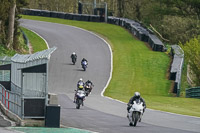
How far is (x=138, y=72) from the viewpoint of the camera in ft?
159

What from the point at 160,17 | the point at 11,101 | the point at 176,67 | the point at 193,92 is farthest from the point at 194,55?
the point at 160,17

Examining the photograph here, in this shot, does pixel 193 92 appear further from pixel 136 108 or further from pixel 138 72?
pixel 136 108

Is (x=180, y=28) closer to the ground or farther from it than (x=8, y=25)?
closer to the ground

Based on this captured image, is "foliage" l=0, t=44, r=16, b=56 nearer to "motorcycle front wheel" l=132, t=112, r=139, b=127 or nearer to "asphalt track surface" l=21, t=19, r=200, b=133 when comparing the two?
"asphalt track surface" l=21, t=19, r=200, b=133

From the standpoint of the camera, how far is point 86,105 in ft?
102

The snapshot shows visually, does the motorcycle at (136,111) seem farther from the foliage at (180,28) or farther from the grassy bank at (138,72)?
the foliage at (180,28)

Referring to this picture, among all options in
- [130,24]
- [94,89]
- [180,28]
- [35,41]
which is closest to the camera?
[94,89]

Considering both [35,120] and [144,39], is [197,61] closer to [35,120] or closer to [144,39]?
[144,39]

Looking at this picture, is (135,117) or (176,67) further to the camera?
(176,67)

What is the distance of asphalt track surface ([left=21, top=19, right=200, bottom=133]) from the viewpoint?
21922 mm

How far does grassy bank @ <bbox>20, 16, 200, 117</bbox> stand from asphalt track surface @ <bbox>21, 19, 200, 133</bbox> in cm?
109

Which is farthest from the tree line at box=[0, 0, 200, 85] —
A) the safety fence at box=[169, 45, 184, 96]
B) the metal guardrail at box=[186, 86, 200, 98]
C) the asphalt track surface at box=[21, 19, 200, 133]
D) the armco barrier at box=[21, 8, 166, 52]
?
the asphalt track surface at box=[21, 19, 200, 133]

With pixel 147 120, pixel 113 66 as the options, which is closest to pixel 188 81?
pixel 113 66

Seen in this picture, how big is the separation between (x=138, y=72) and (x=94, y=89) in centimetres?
766
